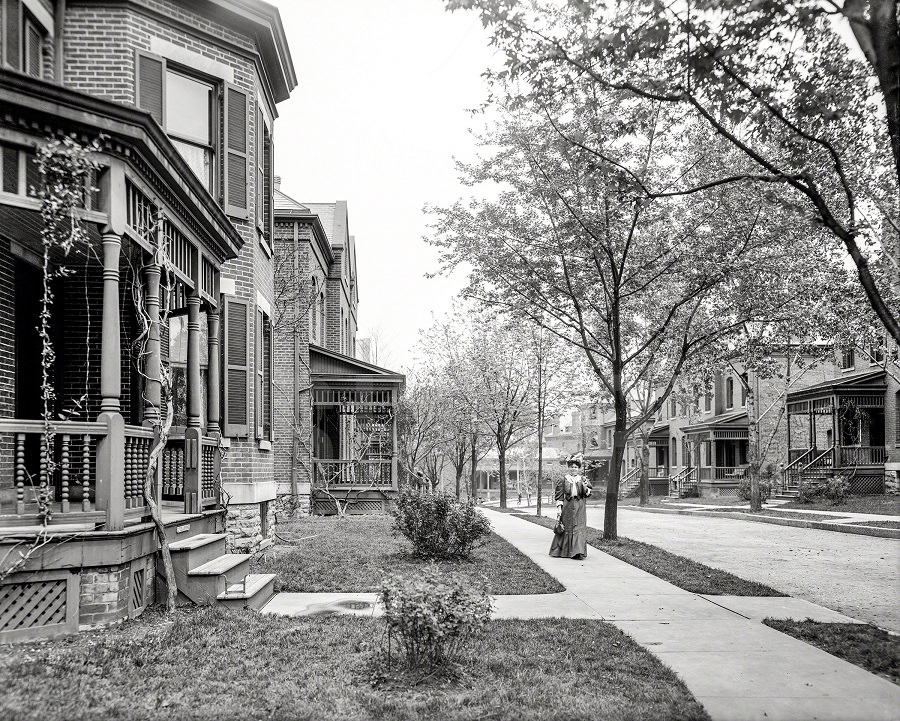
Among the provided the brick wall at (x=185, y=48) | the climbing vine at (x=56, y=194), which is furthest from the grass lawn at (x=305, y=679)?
the brick wall at (x=185, y=48)

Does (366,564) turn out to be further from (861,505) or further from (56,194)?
(861,505)

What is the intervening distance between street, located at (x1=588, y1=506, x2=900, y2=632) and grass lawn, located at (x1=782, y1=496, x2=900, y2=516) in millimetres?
4377

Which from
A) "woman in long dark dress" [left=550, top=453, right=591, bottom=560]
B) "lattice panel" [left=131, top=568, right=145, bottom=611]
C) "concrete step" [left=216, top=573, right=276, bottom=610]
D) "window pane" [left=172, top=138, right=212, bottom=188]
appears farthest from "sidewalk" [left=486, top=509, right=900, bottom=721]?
"window pane" [left=172, top=138, right=212, bottom=188]

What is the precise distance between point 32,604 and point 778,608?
7521 millimetres

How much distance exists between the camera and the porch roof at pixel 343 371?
22969 mm

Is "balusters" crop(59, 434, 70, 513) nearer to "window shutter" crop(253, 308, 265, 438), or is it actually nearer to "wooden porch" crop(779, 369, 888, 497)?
"window shutter" crop(253, 308, 265, 438)

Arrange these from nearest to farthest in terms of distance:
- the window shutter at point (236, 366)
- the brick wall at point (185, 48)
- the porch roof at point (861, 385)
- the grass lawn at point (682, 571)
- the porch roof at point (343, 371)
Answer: the grass lawn at point (682, 571) → the brick wall at point (185, 48) → the window shutter at point (236, 366) → the porch roof at point (343, 371) → the porch roof at point (861, 385)

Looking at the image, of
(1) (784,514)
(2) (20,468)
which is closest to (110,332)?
(2) (20,468)

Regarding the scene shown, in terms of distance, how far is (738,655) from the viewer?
6598 millimetres

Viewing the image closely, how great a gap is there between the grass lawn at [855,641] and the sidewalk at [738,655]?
17cm

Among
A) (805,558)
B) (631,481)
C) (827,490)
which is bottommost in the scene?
(631,481)

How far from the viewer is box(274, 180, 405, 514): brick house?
21125 millimetres

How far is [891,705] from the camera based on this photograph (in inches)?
207

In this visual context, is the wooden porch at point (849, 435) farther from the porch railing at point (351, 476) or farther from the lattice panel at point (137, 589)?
the lattice panel at point (137, 589)
